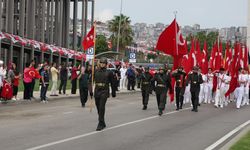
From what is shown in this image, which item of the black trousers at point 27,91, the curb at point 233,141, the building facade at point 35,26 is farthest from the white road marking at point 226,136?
the building facade at point 35,26

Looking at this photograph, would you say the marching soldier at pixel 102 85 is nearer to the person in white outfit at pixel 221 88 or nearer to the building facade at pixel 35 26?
the person in white outfit at pixel 221 88

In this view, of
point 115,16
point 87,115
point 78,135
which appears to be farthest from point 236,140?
point 115,16

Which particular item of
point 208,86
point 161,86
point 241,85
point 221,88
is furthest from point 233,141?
point 208,86

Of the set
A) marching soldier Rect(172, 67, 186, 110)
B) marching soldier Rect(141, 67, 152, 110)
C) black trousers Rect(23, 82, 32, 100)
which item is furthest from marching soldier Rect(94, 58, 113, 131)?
black trousers Rect(23, 82, 32, 100)

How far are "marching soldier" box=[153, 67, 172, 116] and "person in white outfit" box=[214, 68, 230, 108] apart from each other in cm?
471

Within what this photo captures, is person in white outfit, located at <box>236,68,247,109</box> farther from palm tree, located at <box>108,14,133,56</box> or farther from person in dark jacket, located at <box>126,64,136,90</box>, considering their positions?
palm tree, located at <box>108,14,133,56</box>

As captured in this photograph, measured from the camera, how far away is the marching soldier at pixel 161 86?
17891 millimetres

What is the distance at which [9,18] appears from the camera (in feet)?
160

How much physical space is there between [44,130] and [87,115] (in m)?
4.38

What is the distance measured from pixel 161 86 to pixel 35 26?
42.5 metres

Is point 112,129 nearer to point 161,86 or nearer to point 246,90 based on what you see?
point 161,86

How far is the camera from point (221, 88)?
909 inches

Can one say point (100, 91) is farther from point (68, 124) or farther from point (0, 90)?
point (0, 90)

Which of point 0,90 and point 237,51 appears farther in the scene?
point 237,51
